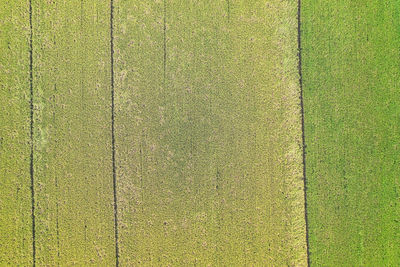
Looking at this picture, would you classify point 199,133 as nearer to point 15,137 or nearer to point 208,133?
point 208,133

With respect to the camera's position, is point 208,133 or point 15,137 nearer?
point 15,137

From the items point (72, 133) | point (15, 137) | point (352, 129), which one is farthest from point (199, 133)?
point (15, 137)

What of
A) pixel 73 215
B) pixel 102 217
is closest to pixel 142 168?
pixel 102 217

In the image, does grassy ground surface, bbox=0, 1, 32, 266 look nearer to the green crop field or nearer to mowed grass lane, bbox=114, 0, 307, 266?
the green crop field

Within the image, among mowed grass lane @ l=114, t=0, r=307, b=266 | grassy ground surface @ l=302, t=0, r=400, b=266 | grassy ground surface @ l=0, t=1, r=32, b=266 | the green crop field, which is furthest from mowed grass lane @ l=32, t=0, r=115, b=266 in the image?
grassy ground surface @ l=302, t=0, r=400, b=266

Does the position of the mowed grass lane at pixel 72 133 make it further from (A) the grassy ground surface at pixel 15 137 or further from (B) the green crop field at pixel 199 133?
(A) the grassy ground surface at pixel 15 137

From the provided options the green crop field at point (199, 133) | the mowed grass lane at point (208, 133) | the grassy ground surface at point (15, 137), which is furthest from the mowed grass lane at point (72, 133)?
the mowed grass lane at point (208, 133)
